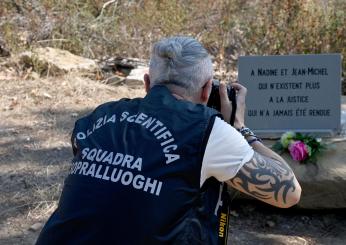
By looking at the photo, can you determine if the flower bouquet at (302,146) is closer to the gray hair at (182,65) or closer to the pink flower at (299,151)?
the pink flower at (299,151)

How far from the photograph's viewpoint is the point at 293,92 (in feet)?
13.1

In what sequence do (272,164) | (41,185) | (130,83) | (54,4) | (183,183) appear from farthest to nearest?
(54,4) → (130,83) → (41,185) → (272,164) → (183,183)

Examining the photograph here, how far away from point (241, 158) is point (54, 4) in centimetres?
640

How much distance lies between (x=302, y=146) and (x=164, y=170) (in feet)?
7.05

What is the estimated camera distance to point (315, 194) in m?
3.81

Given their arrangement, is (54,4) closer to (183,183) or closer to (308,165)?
(308,165)

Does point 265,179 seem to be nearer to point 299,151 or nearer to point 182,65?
point 182,65

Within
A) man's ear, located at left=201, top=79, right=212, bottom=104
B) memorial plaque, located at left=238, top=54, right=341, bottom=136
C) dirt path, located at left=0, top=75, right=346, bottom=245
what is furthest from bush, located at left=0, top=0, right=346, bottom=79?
man's ear, located at left=201, top=79, right=212, bottom=104

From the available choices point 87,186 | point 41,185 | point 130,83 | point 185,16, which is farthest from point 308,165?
point 185,16

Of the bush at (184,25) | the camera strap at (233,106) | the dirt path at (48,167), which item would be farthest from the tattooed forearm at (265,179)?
the bush at (184,25)

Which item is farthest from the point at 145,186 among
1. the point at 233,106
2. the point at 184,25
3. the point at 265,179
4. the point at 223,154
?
the point at 184,25

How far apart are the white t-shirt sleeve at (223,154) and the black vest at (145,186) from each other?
2cm

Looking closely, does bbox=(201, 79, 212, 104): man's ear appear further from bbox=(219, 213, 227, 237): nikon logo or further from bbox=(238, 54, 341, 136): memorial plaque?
bbox=(238, 54, 341, 136): memorial plaque

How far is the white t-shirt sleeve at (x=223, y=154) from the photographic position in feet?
5.92
